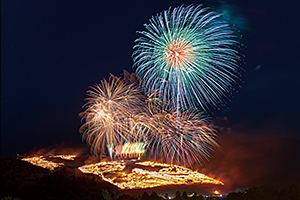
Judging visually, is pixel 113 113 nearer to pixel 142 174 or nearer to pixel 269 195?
pixel 142 174

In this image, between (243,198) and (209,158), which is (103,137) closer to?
(209,158)

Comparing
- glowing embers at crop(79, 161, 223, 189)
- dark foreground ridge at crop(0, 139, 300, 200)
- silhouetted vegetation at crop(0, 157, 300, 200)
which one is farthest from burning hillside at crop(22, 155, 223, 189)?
silhouetted vegetation at crop(0, 157, 300, 200)

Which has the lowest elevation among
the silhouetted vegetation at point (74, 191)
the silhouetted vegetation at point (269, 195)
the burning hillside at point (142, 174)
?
the burning hillside at point (142, 174)

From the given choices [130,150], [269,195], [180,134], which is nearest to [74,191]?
[269,195]

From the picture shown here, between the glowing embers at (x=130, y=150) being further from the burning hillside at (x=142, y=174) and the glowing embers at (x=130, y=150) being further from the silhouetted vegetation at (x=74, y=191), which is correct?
the silhouetted vegetation at (x=74, y=191)

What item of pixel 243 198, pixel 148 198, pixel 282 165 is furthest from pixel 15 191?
pixel 282 165

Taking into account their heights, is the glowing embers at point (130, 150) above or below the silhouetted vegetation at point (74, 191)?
below

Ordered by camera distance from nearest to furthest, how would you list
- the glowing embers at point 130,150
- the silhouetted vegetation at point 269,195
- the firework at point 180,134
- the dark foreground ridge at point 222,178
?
the silhouetted vegetation at point 269,195, the dark foreground ridge at point 222,178, the firework at point 180,134, the glowing embers at point 130,150

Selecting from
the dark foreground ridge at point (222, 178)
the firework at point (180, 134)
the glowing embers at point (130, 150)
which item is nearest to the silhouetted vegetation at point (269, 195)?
the dark foreground ridge at point (222, 178)
